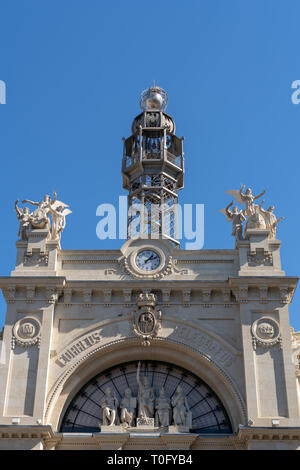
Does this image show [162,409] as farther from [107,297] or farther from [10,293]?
[10,293]

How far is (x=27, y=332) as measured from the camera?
95.7ft

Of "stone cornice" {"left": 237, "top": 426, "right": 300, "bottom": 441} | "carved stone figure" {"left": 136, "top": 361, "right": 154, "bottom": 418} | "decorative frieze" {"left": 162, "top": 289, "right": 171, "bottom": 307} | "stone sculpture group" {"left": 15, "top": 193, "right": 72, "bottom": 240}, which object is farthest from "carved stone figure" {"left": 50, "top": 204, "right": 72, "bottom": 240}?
"stone cornice" {"left": 237, "top": 426, "right": 300, "bottom": 441}

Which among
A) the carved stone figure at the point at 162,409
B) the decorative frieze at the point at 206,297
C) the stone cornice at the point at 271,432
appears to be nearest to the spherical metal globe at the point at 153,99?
the decorative frieze at the point at 206,297

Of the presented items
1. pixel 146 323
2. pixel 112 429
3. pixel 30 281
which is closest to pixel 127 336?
pixel 146 323

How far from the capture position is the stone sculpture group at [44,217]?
3164cm

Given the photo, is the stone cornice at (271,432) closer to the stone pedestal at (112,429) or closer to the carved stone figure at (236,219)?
the stone pedestal at (112,429)

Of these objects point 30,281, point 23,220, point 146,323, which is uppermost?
point 23,220

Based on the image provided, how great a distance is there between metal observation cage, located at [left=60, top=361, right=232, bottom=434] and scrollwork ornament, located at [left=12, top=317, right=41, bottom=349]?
9.51 feet

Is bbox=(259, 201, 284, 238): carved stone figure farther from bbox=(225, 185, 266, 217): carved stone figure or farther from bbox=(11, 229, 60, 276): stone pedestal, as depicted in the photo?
bbox=(11, 229, 60, 276): stone pedestal

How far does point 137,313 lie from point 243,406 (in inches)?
223

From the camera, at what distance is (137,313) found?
29.8m

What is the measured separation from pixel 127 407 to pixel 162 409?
140 cm

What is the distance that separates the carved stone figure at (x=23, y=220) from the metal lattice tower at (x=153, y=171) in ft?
24.9

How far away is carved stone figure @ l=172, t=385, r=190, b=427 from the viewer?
2819 cm
